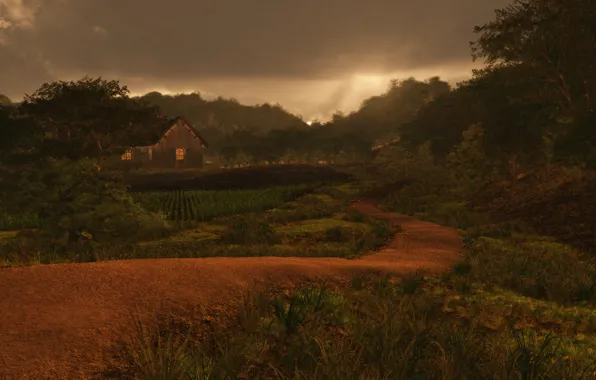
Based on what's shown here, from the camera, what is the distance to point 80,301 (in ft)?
23.9

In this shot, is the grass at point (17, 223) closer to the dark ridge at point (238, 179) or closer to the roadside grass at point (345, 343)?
the roadside grass at point (345, 343)

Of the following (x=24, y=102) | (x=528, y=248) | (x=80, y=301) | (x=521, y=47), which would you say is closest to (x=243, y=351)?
(x=80, y=301)

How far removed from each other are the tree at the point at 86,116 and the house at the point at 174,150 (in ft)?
70.9

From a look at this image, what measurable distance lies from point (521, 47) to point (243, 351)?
31.3 meters

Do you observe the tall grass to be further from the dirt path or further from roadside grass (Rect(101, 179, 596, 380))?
roadside grass (Rect(101, 179, 596, 380))

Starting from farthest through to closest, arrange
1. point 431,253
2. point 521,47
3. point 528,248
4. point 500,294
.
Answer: point 521,47, point 528,248, point 431,253, point 500,294

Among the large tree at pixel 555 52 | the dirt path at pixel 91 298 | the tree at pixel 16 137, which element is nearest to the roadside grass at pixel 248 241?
the dirt path at pixel 91 298

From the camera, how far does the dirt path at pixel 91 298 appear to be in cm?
572

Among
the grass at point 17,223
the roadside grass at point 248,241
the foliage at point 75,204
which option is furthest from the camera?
the grass at point 17,223

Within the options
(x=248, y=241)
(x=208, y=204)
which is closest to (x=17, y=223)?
(x=208, y=204)

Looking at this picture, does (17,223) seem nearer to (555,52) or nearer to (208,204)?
(208,204)

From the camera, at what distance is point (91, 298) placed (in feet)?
24.4

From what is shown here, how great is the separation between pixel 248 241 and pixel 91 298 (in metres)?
12.1

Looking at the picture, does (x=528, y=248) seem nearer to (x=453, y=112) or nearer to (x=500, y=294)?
(x=500, y=294)
